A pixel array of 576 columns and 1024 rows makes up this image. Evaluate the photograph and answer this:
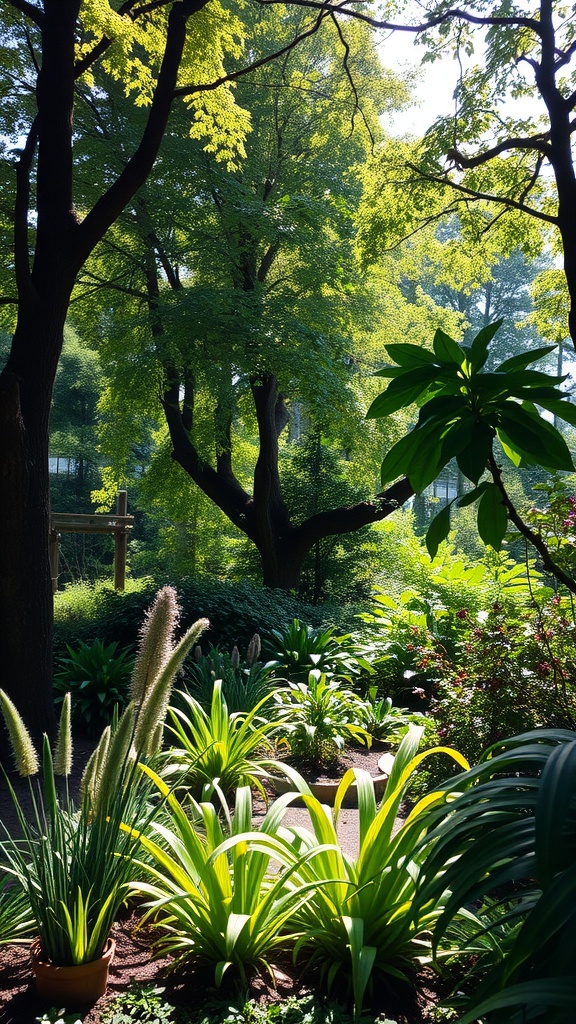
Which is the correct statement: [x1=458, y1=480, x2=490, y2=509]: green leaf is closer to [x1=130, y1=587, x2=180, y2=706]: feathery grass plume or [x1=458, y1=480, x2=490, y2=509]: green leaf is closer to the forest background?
[x1=130, y1=587, x2=180, y2=706]: feathery grass plume

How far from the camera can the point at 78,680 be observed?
6.34m

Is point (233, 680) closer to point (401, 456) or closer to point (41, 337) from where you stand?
point (41, 337)

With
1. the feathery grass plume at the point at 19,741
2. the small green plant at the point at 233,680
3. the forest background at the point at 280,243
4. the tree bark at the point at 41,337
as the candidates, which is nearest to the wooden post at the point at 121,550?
the forest background at the point at 280,243

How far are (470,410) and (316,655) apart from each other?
190 inches

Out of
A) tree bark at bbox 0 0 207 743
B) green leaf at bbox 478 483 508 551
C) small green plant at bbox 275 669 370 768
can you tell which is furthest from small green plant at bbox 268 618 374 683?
green leaf at bbox 478 483 508 551

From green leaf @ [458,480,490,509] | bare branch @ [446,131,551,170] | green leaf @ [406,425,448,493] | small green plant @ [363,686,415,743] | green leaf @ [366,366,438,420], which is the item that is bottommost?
small green plant @ [363,686,415,743]

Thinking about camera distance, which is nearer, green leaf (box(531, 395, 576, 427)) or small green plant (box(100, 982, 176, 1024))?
green leaf (box(531, 395, 576, 427))

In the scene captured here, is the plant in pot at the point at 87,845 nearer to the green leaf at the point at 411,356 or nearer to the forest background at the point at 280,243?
the green leaf at the point at 411,356

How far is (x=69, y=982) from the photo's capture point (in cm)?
210

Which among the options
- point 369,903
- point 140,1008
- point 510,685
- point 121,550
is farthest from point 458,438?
point 121,550

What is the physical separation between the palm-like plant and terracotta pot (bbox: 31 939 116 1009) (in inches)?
37.7

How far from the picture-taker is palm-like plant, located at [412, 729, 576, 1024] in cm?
131

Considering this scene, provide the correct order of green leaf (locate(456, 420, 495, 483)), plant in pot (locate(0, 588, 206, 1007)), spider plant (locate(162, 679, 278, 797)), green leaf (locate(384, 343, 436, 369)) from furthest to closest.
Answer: spider plant (locate(162, 679, 278, 797))
plant in pot (locate(0, 588, 206, 1007))
green leaf (locate(384, 343, 436, 369))
green leaf (locate(456, 420, 495, 483))

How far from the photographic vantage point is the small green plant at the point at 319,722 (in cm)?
496
